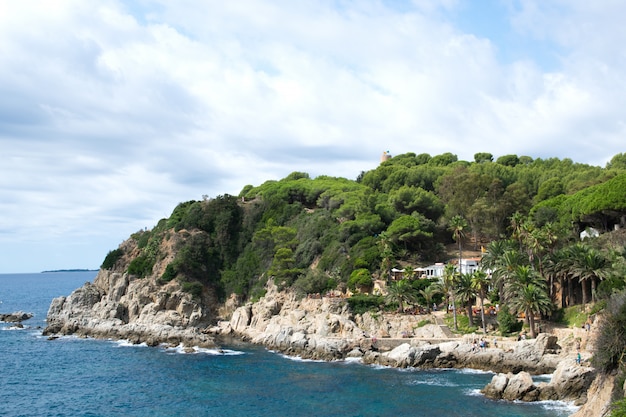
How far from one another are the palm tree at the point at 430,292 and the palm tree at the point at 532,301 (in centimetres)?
929

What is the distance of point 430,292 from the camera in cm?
6216

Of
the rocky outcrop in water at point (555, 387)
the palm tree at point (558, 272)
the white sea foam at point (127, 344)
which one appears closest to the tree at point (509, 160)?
the palm tree at point (558, 272)

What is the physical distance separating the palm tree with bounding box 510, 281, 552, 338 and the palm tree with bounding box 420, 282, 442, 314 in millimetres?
9293

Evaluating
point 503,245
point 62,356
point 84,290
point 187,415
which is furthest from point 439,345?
point 84,290

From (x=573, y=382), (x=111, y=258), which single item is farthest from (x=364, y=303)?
(x=111, y=258)

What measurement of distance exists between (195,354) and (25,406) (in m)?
20.0

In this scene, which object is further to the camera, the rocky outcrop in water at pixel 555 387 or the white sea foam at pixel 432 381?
the white sea foam at pixel 432 381

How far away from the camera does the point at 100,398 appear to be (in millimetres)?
42969

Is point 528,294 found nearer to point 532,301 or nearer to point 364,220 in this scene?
point 532,301

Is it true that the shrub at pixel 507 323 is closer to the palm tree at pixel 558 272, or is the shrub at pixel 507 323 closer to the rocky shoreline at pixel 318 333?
the rocky shoreline at pixel 318 333

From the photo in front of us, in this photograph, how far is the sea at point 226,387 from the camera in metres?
38.1

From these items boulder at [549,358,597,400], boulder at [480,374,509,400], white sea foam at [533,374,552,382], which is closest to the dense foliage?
white sea foam at [533,374,552,382]

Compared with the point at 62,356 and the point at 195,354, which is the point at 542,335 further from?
the point at 62,356

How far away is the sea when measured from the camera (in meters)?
38.1
